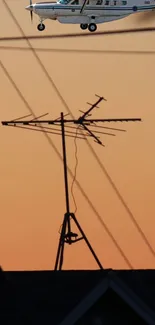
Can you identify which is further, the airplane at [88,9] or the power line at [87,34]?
the power line at [87,34]

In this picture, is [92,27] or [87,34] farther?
[87,34]

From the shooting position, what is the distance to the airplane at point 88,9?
12.2 feet

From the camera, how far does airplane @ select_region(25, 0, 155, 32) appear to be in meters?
3.72

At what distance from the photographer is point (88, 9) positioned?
3719mm
